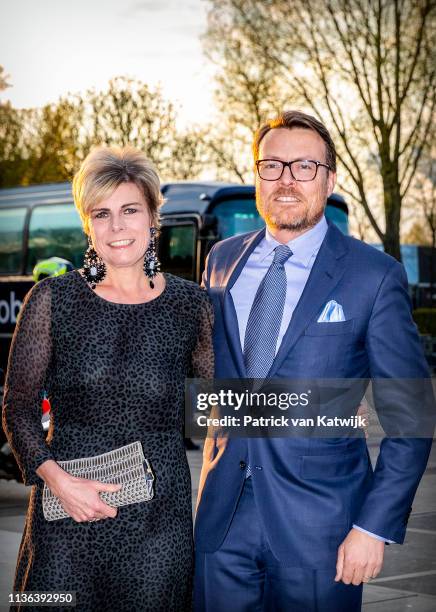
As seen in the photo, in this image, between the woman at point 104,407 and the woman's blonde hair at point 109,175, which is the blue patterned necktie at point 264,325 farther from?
the woman's blonde hair at point 109,175

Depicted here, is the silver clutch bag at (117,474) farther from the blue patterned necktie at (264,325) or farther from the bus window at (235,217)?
the bus window at (235,217)

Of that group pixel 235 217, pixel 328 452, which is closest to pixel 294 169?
pixel 328 452

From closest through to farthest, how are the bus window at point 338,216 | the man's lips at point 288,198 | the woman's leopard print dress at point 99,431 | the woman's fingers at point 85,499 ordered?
the woman's fingers at point 85,499 < the woman's leopard print dress at point 99,431 < the man's lips at point 288,198 < the bus window at point 338,216

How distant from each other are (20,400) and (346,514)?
108cm

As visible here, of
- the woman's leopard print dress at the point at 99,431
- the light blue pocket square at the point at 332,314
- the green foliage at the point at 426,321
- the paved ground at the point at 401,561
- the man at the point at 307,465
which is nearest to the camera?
the woman's leopard print dress at the point at 99,431

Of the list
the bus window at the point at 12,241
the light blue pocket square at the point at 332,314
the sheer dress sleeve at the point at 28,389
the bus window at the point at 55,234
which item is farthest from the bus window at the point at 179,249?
the sheer dress sleeve at the point at 28,389

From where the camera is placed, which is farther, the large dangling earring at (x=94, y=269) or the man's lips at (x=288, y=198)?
the man's lips at (x=288, y=198)

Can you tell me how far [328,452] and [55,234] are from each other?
17.9 m

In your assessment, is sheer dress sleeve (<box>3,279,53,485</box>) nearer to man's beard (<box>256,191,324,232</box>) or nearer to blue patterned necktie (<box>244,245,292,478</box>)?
blue patterned necktie (<box>244,245,292,478</box>)

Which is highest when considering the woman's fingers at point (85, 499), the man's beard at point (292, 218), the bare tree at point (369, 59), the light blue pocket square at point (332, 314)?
the bare tree at point (369, 59)

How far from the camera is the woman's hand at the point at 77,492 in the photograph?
346cm

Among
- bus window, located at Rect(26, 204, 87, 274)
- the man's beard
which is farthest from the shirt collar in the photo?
bus window, located at Rect(26, 204, 87, 274)

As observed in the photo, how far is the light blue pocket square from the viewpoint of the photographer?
3.78 meters

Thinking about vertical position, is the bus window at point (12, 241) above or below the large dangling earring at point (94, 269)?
above
